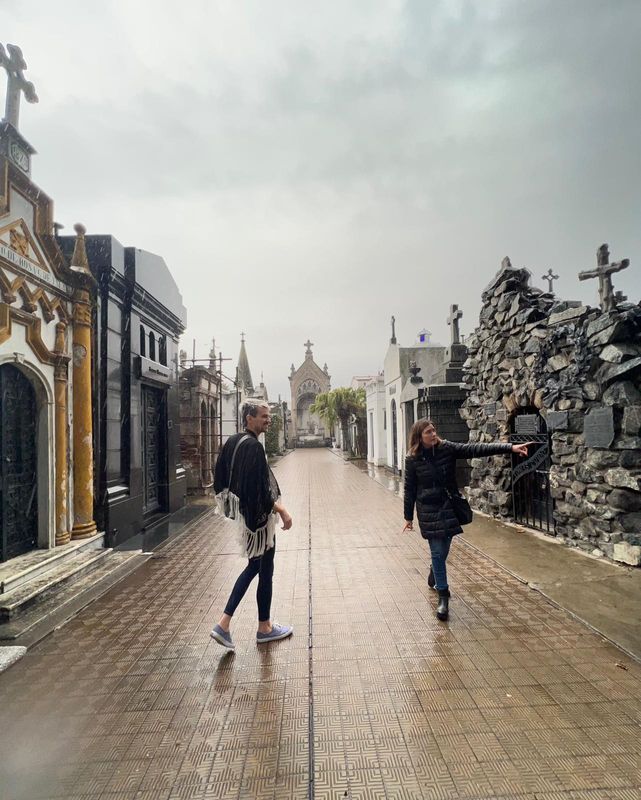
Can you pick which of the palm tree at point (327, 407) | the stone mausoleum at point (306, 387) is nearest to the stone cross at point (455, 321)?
the palm tree at point (327, 407)

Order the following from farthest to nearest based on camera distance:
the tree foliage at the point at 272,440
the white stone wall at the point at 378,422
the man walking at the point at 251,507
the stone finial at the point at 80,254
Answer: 1. the tree foliage at the point at 272,440
2. the white stone wall at the point at 378,422
3. the stone finial at the point at 80,254
4. the man walking at the point at 251,507

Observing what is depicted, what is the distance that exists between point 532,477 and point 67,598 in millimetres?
7079

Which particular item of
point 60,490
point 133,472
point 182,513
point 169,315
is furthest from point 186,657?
point 169,315

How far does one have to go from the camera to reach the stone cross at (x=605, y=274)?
5.93 m

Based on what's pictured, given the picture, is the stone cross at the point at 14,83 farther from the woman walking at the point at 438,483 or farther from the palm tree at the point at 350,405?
the palm tree at the point at 350,405

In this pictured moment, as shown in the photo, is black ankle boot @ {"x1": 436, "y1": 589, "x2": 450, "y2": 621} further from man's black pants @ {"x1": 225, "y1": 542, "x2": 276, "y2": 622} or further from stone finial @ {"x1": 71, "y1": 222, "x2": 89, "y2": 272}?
stone finial @ {"x1": 71, "y1": 222, "x2": 89, "y2": 272}

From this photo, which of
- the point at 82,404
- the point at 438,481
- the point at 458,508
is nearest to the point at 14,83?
the point at 82,404

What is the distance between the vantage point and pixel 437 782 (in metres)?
2.19

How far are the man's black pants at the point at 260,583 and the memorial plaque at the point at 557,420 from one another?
4.71 metres

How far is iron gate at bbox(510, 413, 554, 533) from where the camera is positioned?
7016 millimetres

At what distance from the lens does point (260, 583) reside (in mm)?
3664

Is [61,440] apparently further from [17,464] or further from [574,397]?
[574,397]

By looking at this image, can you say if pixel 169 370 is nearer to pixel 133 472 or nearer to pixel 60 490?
pixel 133 472

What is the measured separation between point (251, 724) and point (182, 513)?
24.5 ft
